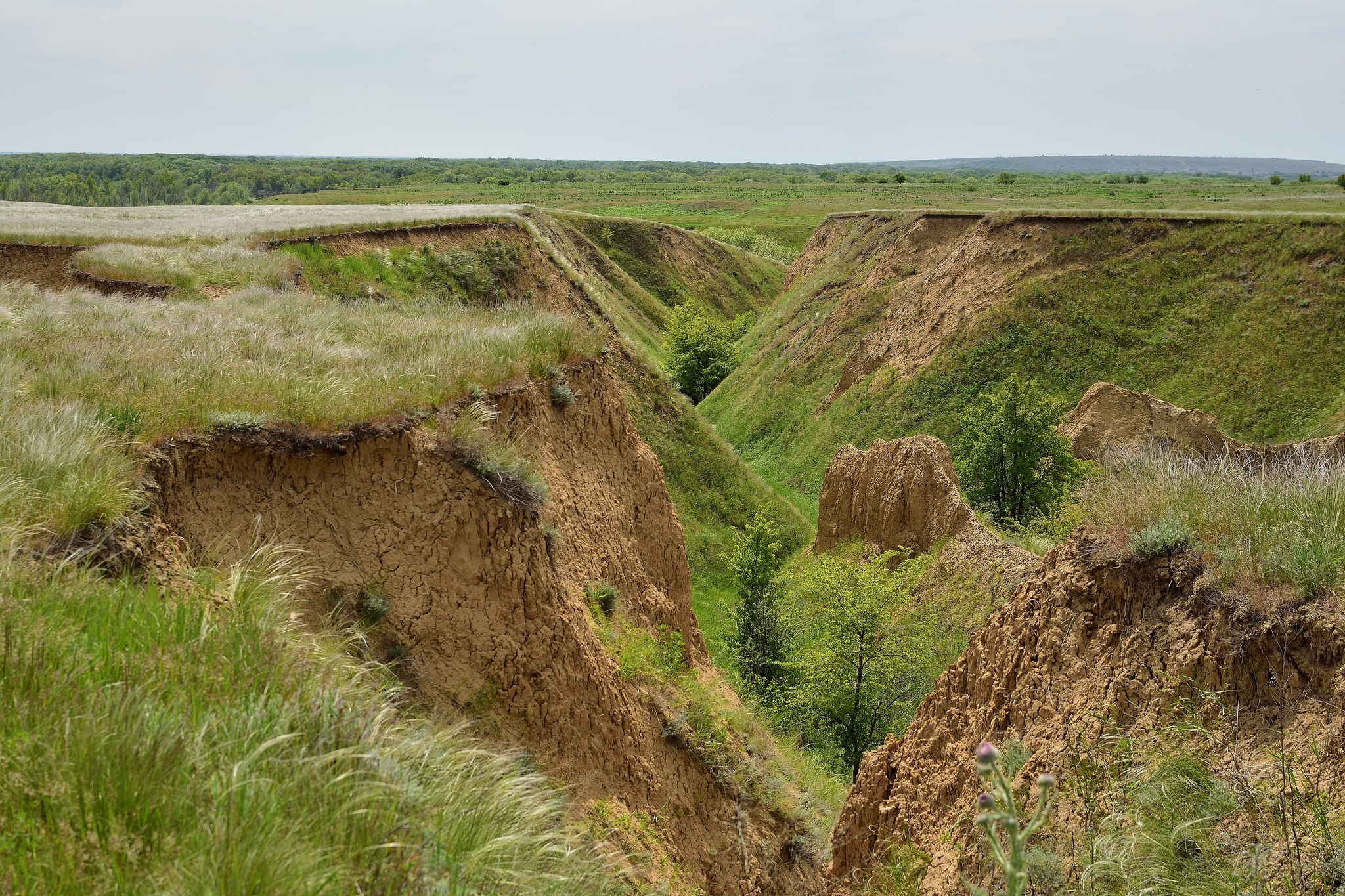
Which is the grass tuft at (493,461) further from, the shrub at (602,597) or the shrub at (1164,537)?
the shrub at (1164,537)

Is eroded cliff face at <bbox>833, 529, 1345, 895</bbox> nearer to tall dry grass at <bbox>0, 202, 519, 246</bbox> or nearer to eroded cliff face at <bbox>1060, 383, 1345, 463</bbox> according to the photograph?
eroded cliff face at <bbox>1060, 383, 1345, 463</bbox>

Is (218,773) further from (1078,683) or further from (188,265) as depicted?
(188,265)

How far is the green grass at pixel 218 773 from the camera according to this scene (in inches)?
114

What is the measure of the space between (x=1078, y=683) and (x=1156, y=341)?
3196 cm

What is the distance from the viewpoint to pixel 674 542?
51.1 ft

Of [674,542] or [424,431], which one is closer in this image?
[424,431]

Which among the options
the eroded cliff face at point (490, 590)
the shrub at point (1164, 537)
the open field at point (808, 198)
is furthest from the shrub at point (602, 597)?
the open field at point (808, 198)

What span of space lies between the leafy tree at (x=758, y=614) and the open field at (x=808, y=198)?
A: 138ft

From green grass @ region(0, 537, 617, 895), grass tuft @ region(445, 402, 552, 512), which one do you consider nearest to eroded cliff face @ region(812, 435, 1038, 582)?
grass tuft @ region(445, 402, 552, 512)

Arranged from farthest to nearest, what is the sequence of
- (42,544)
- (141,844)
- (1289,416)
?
(1289,416), (42,544), (141,844)

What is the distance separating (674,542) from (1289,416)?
2564cm

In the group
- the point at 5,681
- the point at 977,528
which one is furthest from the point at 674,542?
the point at 5,681

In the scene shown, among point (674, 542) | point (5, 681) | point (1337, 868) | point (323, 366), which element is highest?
point (323, 366)

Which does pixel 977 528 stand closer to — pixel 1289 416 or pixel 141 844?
pixel 1289 416
